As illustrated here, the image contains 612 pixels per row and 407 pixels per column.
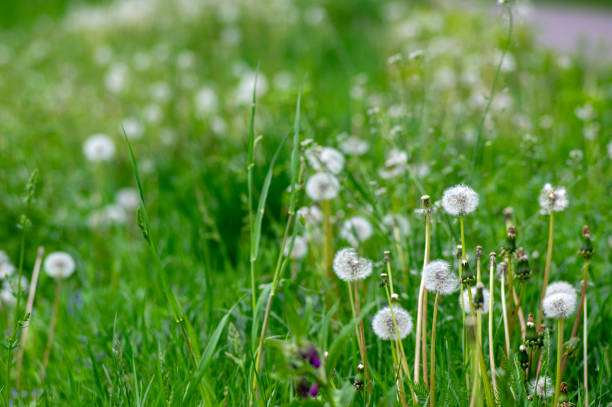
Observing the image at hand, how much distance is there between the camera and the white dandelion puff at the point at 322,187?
174cm

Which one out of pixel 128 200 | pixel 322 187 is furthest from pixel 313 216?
pixel 128 200

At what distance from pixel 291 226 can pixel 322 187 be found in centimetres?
52

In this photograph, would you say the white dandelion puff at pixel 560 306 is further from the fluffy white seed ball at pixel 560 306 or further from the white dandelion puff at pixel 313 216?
the white dandelion puff at pixel 313 216

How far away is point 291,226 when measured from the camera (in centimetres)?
224

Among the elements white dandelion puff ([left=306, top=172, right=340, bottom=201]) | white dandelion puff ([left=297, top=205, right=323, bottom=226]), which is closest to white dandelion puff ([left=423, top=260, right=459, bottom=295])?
white dandelion puff ([left=306, top=172, right=340, bottom=201])

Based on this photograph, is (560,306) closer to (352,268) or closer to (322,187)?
(352,268)

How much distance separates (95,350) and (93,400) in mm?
514

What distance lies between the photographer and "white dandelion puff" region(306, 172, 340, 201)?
5.69 feet

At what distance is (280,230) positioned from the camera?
2309mm

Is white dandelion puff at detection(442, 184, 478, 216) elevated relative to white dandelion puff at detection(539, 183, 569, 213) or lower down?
lower down

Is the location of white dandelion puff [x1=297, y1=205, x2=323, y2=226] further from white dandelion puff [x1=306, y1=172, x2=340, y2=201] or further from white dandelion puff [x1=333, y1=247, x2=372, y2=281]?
white dandelion puff [x1=333, y1=247, x2=372, y2=281]

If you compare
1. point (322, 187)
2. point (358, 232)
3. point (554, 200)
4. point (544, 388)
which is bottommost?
point (544, 388)

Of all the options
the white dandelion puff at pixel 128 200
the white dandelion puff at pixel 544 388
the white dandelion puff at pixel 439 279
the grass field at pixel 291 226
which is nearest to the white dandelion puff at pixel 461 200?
the grass field at pixel 291 226

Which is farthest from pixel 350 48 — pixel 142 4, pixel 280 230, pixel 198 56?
pixel 280 230
